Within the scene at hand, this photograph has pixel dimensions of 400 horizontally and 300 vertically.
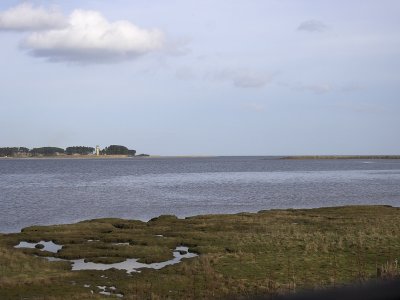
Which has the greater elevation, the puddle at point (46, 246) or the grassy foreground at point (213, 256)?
the grassy foreground at point (213, 256)

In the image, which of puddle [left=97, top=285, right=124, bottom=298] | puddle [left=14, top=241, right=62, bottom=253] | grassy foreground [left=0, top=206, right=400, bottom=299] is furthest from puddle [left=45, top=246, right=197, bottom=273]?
puddle [left=97, top=285, right=124, bottom=298]

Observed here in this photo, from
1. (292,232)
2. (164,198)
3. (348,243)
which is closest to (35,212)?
(164,198)

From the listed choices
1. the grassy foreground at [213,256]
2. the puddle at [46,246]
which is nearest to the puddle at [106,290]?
the grassy foreground at [213,256]

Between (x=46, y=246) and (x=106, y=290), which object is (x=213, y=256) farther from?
(x=46, y=246)

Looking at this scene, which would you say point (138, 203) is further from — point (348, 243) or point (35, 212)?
point (348, 243)

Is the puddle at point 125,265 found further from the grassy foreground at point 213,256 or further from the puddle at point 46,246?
→ the puddle at point 46,246

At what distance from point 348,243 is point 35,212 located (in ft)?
118

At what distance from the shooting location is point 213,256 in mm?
26453

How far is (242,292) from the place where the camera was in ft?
62.8

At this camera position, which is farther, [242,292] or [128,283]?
[128,283]

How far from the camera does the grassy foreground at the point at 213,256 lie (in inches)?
796

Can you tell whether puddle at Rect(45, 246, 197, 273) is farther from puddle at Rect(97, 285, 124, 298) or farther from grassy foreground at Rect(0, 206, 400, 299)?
puddle at Rect(97, 285, 124, 298)

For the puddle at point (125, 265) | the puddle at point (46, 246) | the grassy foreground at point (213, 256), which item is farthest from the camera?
the puddle at point (46, 246)

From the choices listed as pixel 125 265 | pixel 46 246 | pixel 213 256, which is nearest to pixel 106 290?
pixel 125 265
